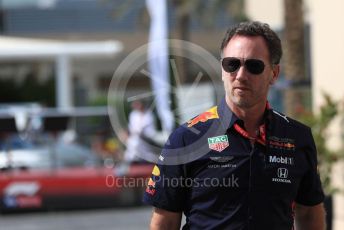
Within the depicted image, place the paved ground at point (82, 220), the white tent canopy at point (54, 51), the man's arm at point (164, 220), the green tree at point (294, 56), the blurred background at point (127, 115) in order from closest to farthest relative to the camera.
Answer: the man's arm at point (164, 220)
the blurred background at point (127, 115)
the green tree at point (294, 56)
the paved ground at point (82, 220)
the white tent canopy at point (54, 51)

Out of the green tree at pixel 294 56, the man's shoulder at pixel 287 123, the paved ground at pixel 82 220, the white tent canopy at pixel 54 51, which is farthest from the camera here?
the white tent canopy at pixel 54 51

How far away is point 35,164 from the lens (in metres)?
14.1

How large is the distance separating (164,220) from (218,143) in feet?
1.27

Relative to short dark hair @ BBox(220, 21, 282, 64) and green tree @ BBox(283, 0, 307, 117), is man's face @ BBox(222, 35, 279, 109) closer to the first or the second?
short dark hair @ BBox(220, 21, 282, 64)

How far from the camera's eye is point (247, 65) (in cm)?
305

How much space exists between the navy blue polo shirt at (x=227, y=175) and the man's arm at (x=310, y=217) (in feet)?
0.54

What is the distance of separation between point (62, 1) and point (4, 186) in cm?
2654

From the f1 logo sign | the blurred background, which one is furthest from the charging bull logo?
the blurred background

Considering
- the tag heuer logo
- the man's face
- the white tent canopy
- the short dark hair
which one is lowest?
the tag heuer logo

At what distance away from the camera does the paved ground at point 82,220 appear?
1155cm

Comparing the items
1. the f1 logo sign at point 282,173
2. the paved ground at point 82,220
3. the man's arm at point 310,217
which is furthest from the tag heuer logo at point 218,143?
the paved ground at point 82,220

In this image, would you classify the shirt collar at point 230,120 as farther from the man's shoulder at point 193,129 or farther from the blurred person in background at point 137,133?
the blurred person in background at point 137,133

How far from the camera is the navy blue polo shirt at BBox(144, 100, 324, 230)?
3.06m

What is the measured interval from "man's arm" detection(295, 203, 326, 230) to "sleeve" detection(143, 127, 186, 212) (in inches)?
21.4
